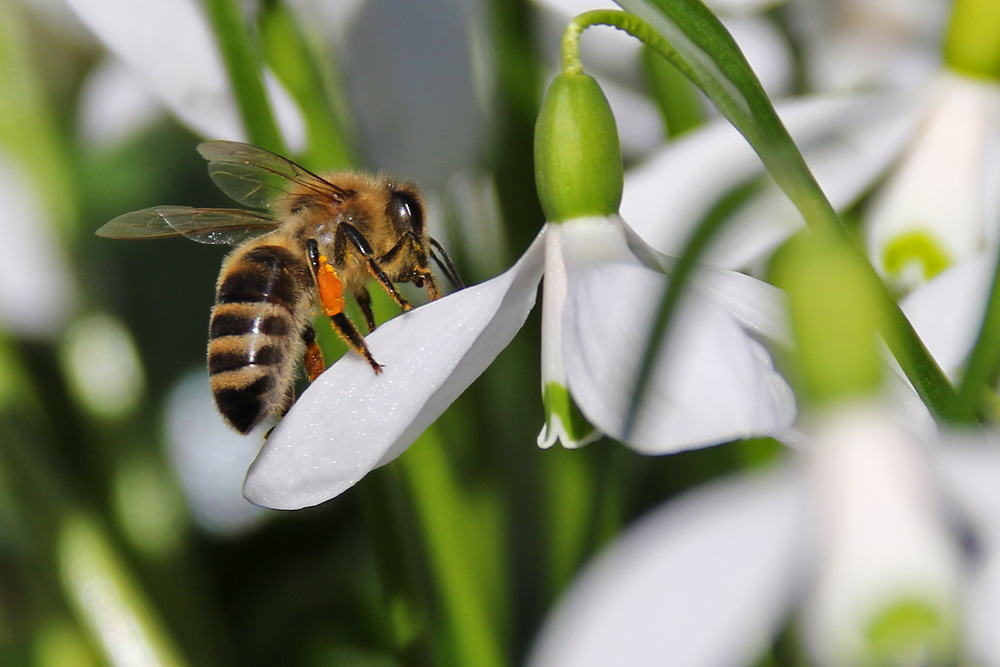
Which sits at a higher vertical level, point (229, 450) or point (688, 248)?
point (688, 248)

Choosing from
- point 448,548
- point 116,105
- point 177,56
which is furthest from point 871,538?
point 116,105

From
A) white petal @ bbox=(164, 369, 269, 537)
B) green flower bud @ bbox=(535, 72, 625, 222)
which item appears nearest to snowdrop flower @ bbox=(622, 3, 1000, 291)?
green flower bud @ bbox=(535, 72, 625, 222)

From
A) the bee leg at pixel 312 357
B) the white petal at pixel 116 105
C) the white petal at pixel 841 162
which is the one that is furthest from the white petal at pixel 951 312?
the white petal at pixel 116 105

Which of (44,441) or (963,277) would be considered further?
(44,441)

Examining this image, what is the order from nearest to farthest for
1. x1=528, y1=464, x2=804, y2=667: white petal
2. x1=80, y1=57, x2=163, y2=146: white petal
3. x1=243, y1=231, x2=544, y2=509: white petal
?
1. x1=528, y1=464, x2=804, y2=667: white petal
2. x1=243, y1=231, x2=544, y2=509: white petal
3. x1=80, y1=57, x2=163, y2=146: white petal

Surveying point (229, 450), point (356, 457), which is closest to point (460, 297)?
point (356, 457)

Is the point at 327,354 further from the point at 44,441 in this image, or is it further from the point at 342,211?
the point at 44,441

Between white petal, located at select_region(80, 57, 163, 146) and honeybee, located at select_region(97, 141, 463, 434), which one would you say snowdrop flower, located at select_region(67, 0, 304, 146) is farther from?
white petal, located at select_region(80, 57, 163, 146)
